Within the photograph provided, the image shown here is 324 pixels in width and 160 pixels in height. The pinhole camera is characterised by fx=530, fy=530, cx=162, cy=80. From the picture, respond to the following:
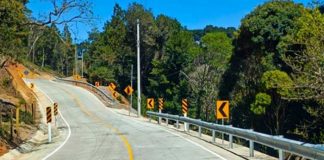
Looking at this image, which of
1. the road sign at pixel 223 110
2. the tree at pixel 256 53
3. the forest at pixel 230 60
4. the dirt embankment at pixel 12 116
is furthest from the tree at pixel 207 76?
the road sign at pixel 223 110

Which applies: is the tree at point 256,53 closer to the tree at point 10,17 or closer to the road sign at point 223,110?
the road sign at point 223,110

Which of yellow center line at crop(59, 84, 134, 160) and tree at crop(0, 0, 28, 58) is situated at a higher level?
tree at crop(0, 0, 28, 58)

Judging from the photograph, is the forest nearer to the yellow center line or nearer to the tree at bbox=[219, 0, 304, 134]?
the tree at bbox=[219, 0, 304, 134]

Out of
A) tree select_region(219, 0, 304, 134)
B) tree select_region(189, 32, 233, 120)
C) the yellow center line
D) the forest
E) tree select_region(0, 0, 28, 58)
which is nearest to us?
tree select_region(0, 0, 28, 58)

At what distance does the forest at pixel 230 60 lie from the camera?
71.4ft

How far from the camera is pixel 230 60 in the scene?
52.5 metres

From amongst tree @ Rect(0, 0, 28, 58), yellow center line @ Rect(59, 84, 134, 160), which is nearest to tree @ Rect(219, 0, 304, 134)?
yellow center line @ Rect(59, 84, 134, 160)

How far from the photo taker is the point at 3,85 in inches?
1933

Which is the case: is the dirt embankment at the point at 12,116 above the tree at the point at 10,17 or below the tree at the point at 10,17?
below

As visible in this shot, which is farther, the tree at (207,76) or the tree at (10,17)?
the tree at (207,76)

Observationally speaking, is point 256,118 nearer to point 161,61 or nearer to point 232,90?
point 232,90

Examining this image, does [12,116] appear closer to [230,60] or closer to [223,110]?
[223,110]

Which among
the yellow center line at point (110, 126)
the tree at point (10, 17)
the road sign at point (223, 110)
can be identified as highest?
the tree at point (10, 17)

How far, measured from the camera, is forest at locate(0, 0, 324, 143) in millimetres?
21750
